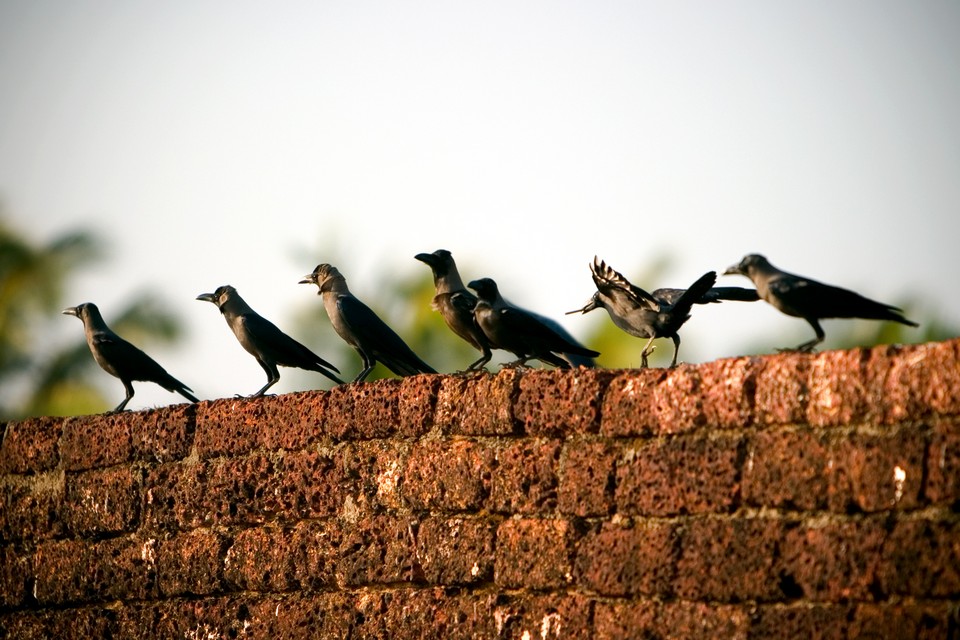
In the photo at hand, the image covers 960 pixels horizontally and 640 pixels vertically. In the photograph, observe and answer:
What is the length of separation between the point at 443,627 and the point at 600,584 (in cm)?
89

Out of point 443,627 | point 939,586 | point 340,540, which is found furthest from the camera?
point 340,540

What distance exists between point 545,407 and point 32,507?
3.96 metres


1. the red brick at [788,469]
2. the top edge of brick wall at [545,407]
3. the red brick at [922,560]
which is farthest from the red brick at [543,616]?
the red brick at [922,560]

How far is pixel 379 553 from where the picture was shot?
693cm

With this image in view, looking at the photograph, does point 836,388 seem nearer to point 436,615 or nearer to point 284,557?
point 436,615

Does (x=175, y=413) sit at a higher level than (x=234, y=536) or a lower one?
higher

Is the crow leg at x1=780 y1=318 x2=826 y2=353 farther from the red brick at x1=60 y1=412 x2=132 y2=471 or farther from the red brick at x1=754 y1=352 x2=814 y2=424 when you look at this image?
the red brick at x1=60 y1=412 x2=132 y2=471

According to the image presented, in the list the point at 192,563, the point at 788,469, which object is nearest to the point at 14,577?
the point at 192,563

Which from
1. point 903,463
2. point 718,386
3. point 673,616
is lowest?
point 673,616

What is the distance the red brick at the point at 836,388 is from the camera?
5133 millimetres

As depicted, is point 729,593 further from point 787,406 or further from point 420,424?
point 420,424

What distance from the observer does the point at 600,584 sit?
233 inches

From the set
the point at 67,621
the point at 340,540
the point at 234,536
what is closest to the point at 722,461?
the point at 340,540

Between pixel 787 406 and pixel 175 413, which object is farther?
pixel 175 413
